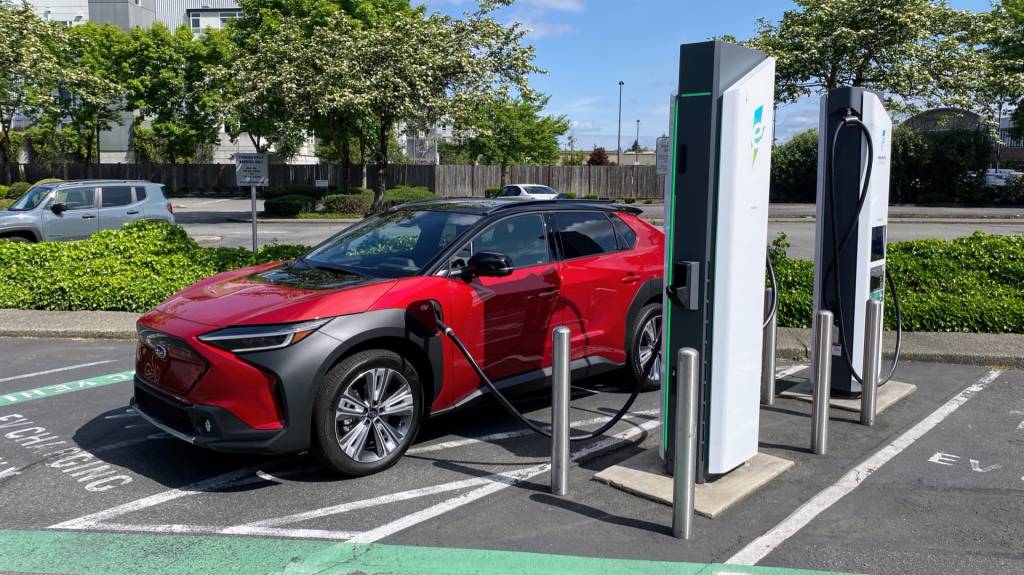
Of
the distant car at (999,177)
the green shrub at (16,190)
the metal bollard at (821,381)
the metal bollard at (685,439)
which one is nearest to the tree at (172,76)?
the green shrub at (16,190)

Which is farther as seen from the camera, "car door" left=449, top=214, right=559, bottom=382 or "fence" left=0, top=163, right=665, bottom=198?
"fence" left=0, top=163, right=665, bottom=198

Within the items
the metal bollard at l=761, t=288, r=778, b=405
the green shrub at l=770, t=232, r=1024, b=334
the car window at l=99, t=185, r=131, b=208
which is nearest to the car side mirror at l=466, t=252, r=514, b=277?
the metal bollard at l=761, t=288, r=778, b=405

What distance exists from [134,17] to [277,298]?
237 feet

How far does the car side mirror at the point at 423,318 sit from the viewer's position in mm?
5086

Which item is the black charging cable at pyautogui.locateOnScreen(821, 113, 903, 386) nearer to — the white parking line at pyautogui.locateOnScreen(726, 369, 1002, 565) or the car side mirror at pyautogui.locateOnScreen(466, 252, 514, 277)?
the white parking line at pyautogui.locateOnScreen(726, 369, 1002, 565)

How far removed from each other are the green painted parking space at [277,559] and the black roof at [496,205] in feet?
8.92

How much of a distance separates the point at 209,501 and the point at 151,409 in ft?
2.75

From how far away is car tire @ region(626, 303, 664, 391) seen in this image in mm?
6648

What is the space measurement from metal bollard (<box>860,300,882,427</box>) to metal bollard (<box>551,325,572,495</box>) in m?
2.64

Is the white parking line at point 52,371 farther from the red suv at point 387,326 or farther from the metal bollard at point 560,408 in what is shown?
the metal bollard at point 560,408

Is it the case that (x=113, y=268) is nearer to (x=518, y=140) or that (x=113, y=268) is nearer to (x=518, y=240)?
(x=518, y=240)

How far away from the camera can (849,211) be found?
21.6 feet

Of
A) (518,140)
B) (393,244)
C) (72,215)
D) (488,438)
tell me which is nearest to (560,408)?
(488,438)

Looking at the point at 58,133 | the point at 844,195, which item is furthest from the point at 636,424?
the point at 58,133
